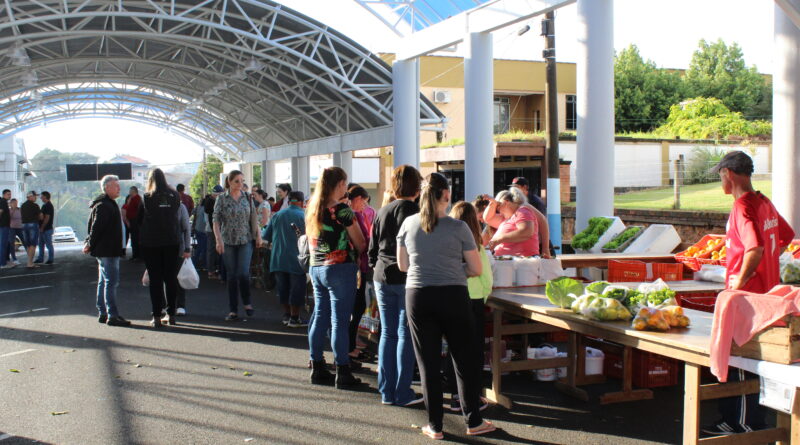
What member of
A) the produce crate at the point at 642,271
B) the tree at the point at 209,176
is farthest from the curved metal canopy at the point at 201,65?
the tree at the point at 209,176

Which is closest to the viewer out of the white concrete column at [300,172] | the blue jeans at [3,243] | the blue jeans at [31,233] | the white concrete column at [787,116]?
the white concrete column at [787,116]

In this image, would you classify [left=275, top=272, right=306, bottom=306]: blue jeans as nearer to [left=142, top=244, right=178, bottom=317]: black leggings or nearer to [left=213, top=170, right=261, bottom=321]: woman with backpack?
[left=213, top=170, right=261, bottom=321]: woman with backpack

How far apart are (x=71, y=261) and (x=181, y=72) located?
38.7 feet

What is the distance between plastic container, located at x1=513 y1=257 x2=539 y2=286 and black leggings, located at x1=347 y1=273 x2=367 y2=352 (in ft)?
5.39

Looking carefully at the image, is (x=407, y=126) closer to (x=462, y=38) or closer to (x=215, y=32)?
(x=462, y=38)

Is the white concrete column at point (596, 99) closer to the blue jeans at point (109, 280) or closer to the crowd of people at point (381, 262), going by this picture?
the crowd of people at point (381, 262)

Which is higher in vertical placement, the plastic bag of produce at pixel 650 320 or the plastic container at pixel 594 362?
the plastic bag of produce at pixel 650 320

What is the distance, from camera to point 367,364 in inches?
288

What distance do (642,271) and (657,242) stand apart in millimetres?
2940

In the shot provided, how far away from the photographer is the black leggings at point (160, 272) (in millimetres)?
9062

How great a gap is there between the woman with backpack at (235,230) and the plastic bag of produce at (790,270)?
5.80 metres

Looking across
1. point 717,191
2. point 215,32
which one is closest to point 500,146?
point 717,191

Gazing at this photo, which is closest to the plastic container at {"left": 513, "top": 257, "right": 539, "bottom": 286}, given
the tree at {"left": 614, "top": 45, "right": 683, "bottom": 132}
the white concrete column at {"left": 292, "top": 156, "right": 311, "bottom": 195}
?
the white concrete column at {"left": 292, "top": 156, "right": 311, "bottom": 195}

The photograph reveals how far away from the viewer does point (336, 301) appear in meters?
6.16
